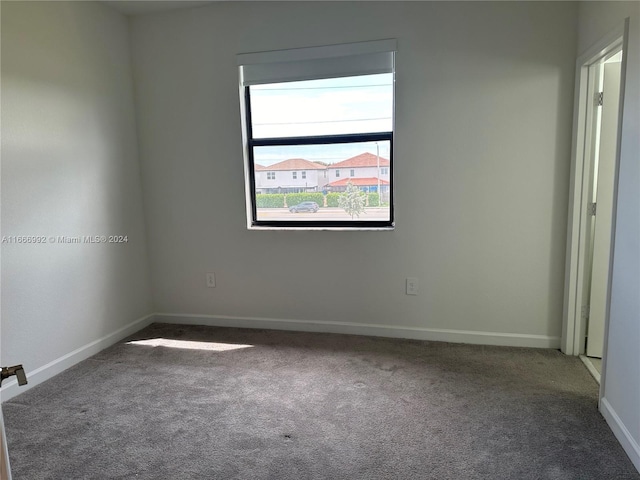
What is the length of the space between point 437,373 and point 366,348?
0.57 m

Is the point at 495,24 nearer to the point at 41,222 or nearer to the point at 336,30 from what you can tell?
the point at 336,30

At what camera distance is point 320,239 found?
3254mm

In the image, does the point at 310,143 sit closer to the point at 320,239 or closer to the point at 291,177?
the point at 291,177

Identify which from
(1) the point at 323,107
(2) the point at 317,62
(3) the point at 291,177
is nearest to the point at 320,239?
(3) the point at 291,177

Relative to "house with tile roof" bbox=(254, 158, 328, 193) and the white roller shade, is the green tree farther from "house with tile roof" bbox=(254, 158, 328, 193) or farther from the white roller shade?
the white roller shade

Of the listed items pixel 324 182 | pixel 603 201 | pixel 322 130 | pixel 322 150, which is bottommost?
pixel 603 201

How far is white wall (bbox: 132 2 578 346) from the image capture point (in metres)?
2.77

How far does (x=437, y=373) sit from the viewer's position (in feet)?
8.54

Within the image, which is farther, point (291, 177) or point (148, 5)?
point (291, 177)

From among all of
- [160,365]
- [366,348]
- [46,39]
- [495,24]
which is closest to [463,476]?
[366,348]

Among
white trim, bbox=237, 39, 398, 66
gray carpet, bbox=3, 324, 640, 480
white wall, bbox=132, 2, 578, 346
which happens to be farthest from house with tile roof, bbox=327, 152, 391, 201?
gray carpet, bbox=3, 324, 640, 480

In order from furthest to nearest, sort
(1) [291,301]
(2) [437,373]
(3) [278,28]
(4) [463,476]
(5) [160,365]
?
1. (1) [291,301]
2. (3) [278,28]
3. (5) [160,365]
4. (2) [437,373]
5. (4) [463,476]

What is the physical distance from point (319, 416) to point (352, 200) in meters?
1.65

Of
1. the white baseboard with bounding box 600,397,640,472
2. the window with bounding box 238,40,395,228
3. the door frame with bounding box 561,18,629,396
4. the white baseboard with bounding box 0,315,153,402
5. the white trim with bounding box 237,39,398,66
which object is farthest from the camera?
the window with bounding box 238,40,395,228
